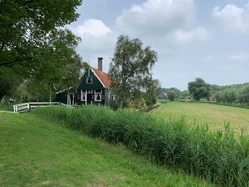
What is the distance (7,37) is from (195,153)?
19.7ft

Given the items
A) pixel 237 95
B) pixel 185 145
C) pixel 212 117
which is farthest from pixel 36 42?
pixel 237 95

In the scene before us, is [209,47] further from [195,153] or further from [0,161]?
[0,161]

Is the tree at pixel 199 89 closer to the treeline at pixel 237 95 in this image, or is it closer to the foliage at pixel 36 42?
the treeline at pixel 237 95

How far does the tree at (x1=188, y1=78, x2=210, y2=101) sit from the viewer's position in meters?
76.2

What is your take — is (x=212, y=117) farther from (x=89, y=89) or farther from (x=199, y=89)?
(x=199, y=89)

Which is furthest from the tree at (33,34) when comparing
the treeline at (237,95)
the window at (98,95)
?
the treeline at (237,95)

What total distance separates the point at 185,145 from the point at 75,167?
269cm

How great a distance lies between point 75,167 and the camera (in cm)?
370

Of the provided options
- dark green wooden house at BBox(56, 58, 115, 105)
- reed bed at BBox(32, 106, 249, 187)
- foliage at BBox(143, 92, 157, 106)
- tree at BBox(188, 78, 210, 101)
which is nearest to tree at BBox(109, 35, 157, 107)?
foliage at BBox(143, 92, 157, 106)

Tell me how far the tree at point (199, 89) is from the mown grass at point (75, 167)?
79163 millimetres

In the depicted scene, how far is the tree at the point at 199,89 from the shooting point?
76.2 m

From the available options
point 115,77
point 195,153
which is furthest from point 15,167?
point 115,77

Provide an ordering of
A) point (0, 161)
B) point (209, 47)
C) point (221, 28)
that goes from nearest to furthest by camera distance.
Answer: point (0, 161)
point (221, 28)
point (209, 47)

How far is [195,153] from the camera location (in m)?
3.98
